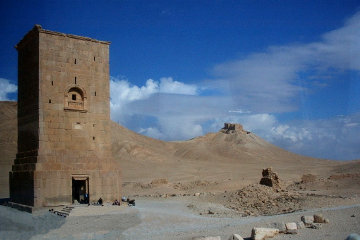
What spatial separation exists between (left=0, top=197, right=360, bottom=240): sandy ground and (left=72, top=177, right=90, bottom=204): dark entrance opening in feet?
6.99

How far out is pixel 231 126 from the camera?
310ft

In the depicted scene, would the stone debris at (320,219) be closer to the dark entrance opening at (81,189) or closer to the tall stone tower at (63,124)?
the tall stone tower at (63,124)

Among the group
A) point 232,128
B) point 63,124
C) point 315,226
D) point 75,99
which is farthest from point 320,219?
point 232,128

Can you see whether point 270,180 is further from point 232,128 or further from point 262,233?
point 232,128

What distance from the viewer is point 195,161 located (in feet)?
231

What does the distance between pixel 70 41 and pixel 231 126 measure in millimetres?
75673

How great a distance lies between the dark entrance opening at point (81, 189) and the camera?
67.5 ft

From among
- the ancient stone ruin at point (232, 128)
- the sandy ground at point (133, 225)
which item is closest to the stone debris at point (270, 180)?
the sandy ground at point (133, 225)

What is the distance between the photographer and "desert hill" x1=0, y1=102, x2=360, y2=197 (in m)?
40.9

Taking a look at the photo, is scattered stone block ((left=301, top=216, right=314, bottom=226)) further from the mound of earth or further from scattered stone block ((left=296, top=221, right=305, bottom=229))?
the mound of earth

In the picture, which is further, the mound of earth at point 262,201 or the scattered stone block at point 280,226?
the mound of earth at point 262,201

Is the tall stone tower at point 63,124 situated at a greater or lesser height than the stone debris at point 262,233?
greater

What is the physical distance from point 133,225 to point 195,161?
5347 centimetres

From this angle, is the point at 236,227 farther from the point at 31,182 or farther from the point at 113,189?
the point at 31,182
